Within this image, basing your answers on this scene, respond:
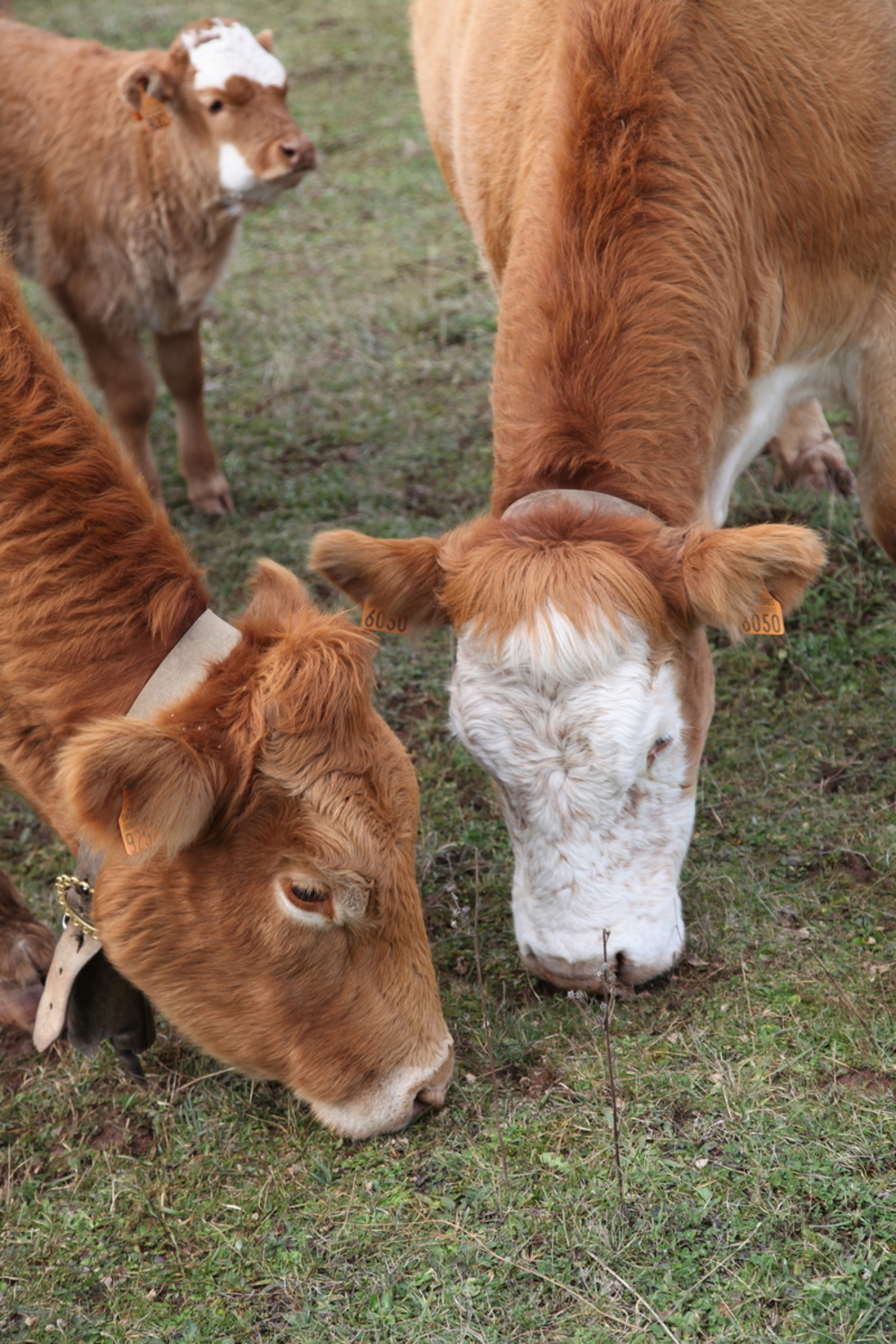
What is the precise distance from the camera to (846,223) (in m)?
4.09

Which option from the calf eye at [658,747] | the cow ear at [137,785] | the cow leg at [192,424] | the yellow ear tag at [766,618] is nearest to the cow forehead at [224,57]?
the cow leg at [192,424]

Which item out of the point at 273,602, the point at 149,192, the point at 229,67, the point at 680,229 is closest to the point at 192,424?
the point at 149,192

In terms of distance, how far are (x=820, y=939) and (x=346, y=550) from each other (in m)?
1.77

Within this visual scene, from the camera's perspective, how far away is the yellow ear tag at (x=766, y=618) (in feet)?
10.8

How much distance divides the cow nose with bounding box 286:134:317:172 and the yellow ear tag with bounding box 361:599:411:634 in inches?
144

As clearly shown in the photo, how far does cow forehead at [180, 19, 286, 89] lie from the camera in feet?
20.5

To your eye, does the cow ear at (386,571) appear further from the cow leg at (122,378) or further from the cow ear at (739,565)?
the cow leg at (122,378)

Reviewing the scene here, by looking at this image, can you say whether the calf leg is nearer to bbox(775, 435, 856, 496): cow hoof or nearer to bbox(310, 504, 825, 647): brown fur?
bbox(775, 435, 856, 496): cow hoof

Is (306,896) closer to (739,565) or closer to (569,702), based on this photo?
(569,702)

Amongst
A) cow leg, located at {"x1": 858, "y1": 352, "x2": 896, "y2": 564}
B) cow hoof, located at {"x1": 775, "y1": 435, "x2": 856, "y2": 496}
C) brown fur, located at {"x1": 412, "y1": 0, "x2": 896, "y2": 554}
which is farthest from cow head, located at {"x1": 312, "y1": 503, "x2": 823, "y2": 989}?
cow hoof, located at {"x1": 775, "y1": 435, "x2": 856, "y2": 496}

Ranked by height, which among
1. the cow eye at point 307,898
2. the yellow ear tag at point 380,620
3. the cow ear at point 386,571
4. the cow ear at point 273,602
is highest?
the cow ear at point 273,602

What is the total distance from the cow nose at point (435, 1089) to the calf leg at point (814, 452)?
12.0ft

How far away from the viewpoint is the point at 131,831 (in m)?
2.63

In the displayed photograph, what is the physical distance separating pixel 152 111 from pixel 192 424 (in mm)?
1524
